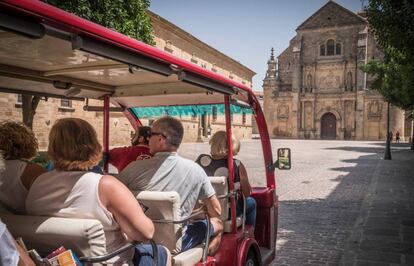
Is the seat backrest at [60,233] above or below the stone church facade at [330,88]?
below

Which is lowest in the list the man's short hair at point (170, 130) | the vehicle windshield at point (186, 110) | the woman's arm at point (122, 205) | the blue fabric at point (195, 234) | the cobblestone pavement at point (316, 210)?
the cobblestone pavement at point (316, 210)

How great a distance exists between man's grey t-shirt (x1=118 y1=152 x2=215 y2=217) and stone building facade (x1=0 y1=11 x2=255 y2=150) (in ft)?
7.38

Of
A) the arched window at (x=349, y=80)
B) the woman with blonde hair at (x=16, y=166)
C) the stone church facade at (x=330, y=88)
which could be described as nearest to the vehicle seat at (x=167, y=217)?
the woman with blonde hair at (x=16, y=166)

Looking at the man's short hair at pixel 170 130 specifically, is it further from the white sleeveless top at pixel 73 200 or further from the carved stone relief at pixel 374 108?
the carved stone relief at pixel 374 108

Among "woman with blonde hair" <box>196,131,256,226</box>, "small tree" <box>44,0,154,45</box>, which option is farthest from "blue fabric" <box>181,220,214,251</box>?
"small tree" <box>44,0,154,45</box>

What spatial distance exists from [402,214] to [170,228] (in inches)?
272

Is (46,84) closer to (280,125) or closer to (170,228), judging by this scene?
(170,228)

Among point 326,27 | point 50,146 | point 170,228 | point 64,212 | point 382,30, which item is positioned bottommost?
point 170,228

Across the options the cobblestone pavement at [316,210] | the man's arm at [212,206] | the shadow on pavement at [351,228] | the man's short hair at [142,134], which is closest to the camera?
the man's arm at [212,206]

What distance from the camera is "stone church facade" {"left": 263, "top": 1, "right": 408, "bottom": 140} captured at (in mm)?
50188

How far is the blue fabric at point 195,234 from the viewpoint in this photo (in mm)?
3125

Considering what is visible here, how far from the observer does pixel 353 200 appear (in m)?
10.0

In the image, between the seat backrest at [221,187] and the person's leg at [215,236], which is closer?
the person's leg at [215,236]

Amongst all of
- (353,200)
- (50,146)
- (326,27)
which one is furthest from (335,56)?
(50,146)
